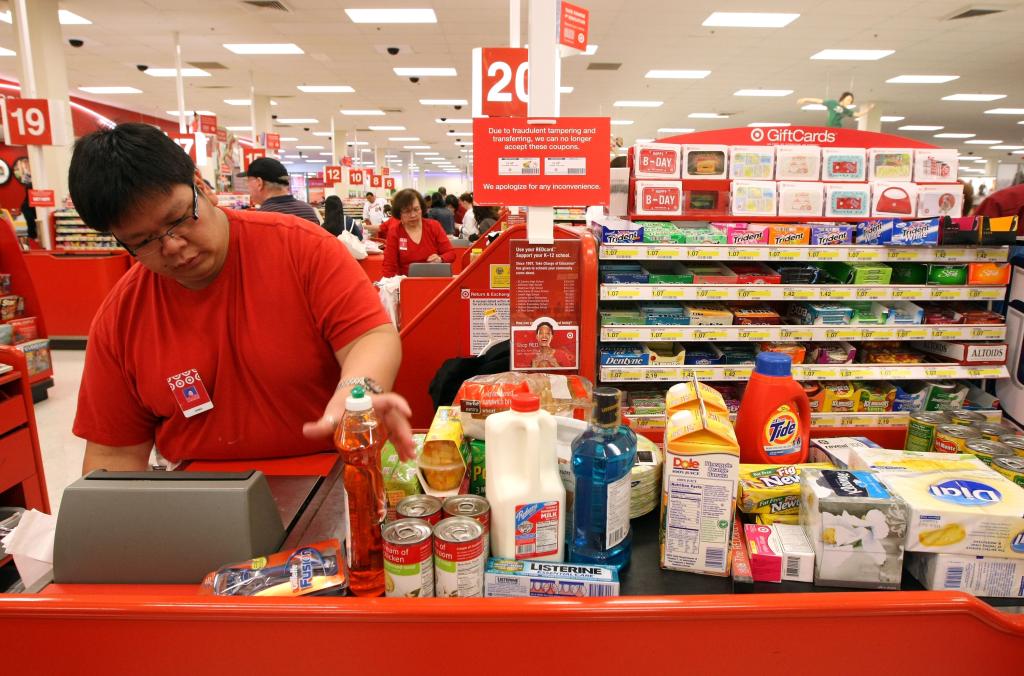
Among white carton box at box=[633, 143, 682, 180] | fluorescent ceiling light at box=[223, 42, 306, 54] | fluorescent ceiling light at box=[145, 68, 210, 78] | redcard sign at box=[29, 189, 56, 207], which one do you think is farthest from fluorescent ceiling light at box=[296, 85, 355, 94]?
white carton box at box=[633, 143, 682, 180]

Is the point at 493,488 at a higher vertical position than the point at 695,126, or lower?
lower

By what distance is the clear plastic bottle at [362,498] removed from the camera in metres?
1.00

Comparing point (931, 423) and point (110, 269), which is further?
point (110, 269)

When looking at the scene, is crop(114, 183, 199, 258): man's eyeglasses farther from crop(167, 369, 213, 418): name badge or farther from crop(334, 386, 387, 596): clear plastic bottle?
crop(334, 386, 387, 596): clear plastic bottle

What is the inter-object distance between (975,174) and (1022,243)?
3729 cm

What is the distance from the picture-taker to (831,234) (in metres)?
2.69

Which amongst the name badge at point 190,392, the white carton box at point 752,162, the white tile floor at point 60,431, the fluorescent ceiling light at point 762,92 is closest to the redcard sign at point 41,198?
the white tile floor at point 60,431

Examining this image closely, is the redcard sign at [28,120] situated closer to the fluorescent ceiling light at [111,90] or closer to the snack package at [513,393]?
the snack package at [513,393]

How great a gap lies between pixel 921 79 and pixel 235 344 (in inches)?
587

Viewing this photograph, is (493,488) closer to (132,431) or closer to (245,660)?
(245,660)

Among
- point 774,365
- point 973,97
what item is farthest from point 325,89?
point 774,365

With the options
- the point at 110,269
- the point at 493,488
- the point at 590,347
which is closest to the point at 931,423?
the point at 590,347

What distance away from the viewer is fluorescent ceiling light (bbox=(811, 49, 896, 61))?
33.6 ft

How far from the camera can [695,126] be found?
19.9 meters
